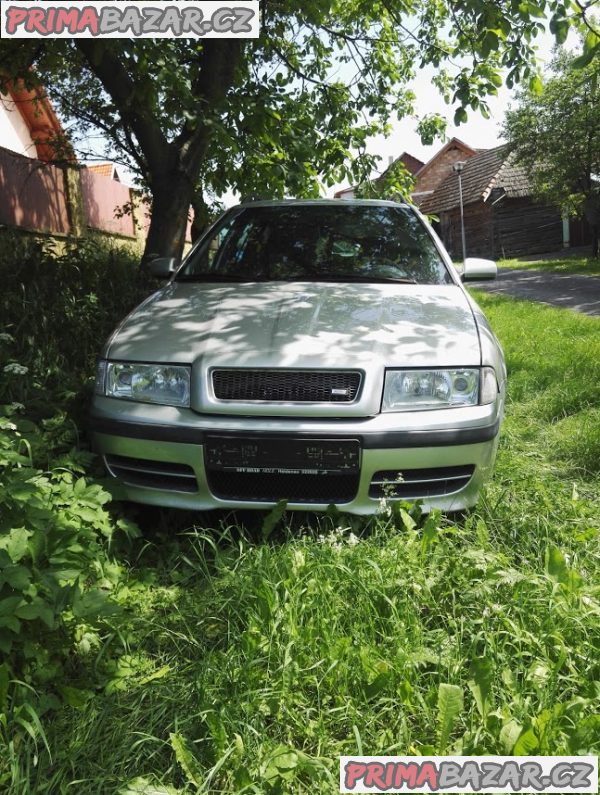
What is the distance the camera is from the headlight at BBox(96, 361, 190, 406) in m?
2.58

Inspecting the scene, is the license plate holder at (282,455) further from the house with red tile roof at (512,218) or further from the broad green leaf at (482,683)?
A: the house with red tile roof at (512,218)

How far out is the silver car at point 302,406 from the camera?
7.94 feet

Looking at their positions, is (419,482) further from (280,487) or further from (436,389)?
(280,487)

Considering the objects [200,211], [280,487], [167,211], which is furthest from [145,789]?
[200,211]

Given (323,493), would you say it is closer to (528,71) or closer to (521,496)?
(521,496)

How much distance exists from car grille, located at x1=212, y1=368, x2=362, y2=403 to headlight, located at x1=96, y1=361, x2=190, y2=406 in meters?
0.20

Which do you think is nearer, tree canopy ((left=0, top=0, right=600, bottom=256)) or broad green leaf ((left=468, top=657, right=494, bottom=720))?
broad green leaf ((left=468, top=657, right=494, bottom=720))

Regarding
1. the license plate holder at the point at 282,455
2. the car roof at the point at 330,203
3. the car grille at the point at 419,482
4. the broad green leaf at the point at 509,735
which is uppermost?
the car roof at the point at 330,203

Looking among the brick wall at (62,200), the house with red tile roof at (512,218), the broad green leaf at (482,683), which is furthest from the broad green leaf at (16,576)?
the house with red tile roof at (512,218)

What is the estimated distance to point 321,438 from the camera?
2383 millimetres

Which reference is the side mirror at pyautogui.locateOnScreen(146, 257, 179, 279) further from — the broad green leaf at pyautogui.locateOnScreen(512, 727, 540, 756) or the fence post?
the fence post

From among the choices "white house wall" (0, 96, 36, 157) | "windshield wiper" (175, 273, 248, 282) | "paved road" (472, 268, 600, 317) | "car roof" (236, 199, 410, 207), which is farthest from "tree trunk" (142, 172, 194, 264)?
"white house wall" (0, 96, 36, 157)

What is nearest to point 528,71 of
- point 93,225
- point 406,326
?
point 406,326

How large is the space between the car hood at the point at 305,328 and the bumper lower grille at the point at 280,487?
0.45m
